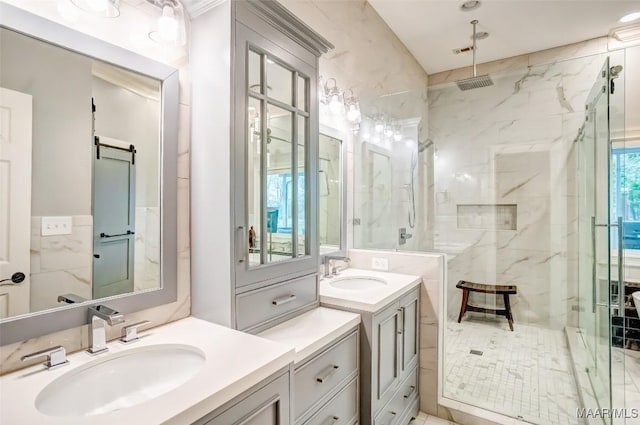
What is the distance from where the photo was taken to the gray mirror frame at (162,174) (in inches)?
36.2

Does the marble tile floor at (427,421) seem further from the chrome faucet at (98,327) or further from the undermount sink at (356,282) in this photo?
the chrome faucet at (98,327)

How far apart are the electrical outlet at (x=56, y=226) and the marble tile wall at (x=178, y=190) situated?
0.30 metres

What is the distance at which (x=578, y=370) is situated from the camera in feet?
8.05

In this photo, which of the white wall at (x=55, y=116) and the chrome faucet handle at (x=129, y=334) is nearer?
the white wall at (x=55, y=116)

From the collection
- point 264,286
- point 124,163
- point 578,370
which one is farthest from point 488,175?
point 124,163

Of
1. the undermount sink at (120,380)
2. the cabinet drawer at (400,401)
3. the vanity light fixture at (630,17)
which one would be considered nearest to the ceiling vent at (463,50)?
the vanity light fixture at (630,17)

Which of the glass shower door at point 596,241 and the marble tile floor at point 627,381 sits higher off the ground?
the glass shower door at point 596,241

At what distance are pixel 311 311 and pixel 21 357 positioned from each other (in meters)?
1.07

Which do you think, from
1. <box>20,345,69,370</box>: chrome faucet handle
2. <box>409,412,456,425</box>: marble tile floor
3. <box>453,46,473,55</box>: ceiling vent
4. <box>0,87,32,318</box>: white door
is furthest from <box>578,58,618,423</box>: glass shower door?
<box>0,87,32,318</box>: white door

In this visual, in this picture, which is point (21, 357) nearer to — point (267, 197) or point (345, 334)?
point (267, 197)

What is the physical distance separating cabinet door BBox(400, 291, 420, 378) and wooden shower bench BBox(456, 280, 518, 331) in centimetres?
128

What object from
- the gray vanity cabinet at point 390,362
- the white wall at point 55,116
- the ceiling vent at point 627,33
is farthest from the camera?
the ceiling vent at point 627,33

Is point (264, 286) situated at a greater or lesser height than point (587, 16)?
lesser

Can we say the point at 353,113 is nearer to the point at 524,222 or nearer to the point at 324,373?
the point at 324,373
